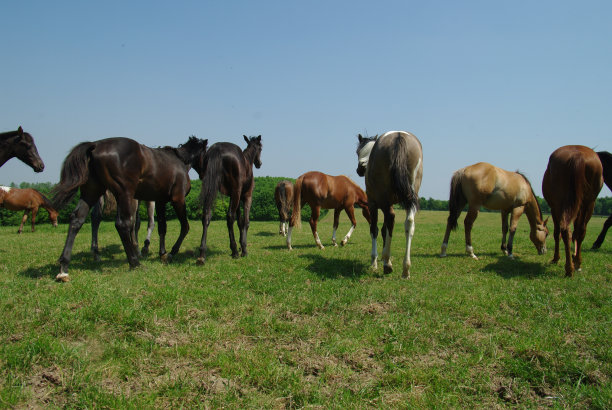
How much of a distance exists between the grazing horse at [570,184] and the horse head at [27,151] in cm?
946

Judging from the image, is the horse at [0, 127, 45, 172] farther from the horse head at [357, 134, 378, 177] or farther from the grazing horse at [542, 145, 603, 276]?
the grazing horse at [542, 145, 603, 276]

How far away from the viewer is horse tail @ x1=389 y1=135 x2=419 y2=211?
211 inches

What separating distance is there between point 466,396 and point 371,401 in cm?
70

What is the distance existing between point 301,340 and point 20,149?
661 centimetres

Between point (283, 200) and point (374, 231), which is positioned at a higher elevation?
point (283, 200)

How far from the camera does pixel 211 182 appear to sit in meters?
6.81

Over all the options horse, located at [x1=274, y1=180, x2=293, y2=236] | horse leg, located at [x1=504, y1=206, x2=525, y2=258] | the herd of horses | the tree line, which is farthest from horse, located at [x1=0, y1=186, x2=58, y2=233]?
horse leg, located at [x1=504, y1=206, x2=525, y2=258]

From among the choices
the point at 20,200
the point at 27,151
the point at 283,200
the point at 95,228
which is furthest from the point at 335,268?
the point at 20,200

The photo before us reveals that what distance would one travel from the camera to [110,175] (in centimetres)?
→ 534

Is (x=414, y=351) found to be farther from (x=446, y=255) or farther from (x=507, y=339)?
(x=446, y=255)

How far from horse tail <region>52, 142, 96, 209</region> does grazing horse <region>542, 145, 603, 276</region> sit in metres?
7.64

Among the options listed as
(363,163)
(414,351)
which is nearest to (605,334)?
(414,351)

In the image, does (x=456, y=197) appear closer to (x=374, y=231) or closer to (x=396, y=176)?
(x=374, y=231)

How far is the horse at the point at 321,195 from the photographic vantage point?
1009cm
